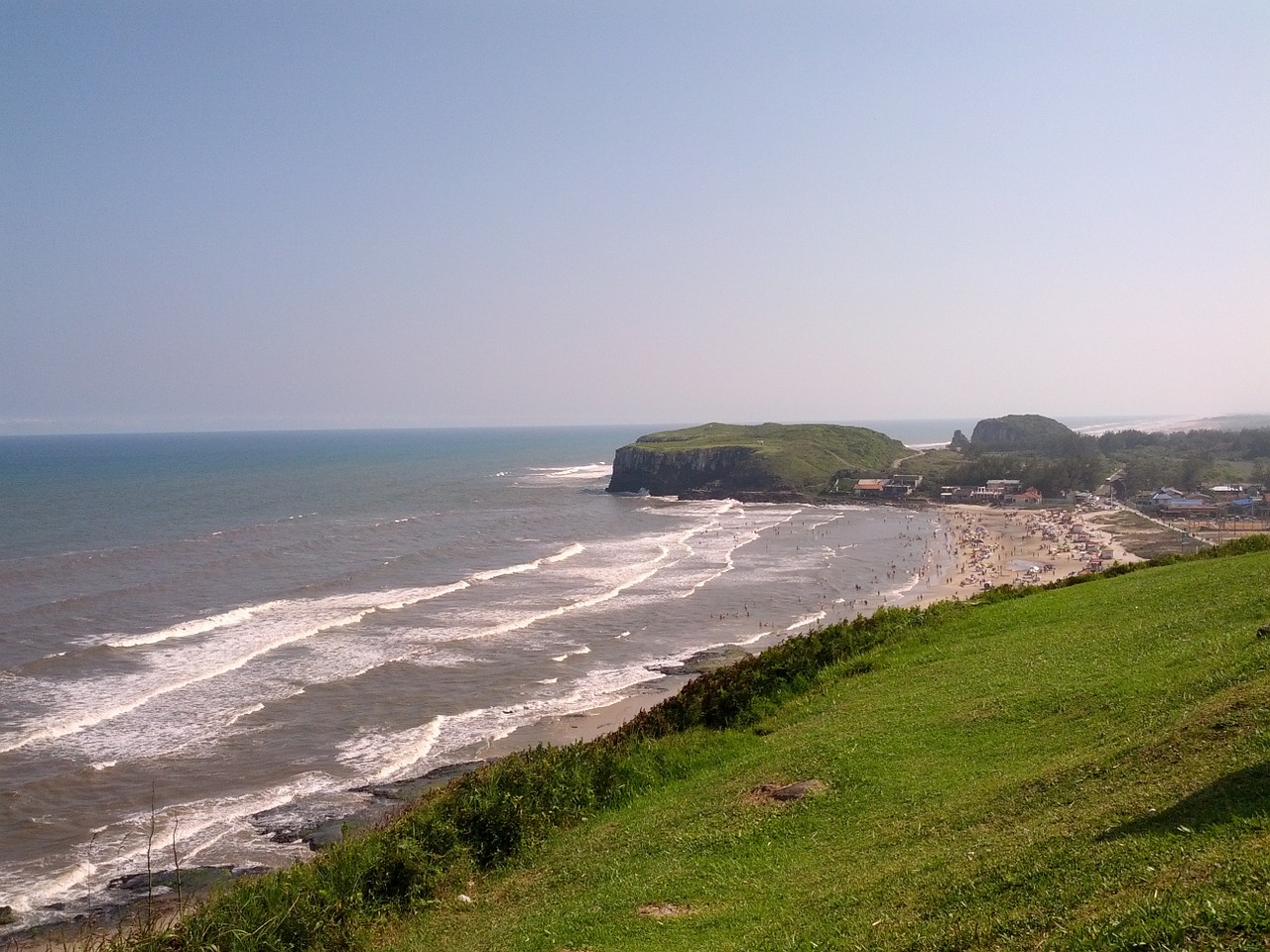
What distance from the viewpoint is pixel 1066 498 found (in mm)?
105125

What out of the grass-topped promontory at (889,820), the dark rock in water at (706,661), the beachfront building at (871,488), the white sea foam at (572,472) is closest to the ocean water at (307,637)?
the dark rock in water at (706,661)

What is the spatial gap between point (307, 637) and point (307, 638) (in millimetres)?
200

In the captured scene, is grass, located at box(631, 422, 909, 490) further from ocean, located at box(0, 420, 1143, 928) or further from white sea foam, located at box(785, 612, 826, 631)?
white sea foam, located at box(785, 612, 826, 631)

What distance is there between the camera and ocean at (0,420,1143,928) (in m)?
24.9

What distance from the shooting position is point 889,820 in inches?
478

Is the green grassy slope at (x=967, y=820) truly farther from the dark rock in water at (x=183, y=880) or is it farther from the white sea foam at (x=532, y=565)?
the white sea foam at (x=532, y=565)

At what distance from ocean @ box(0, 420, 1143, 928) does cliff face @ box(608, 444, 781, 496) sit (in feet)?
92.8

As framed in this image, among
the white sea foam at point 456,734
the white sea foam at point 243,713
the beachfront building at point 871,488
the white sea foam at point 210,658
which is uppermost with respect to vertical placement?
the beachfront building at point 871,488

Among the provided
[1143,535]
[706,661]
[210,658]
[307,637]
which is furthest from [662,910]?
[1143,535]

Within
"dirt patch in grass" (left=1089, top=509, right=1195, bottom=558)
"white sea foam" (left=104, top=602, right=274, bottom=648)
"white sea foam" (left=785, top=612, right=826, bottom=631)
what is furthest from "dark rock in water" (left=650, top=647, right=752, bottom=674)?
"dirt patch in grass" (left=1089, top=509, right=1195, bottom=558)

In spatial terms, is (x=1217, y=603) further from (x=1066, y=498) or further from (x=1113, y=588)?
(x=1066, y=498)

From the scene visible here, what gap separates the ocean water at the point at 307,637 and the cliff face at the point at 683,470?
26714mm

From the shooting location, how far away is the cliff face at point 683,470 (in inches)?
4872

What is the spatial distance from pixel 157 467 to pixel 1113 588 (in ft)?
561
